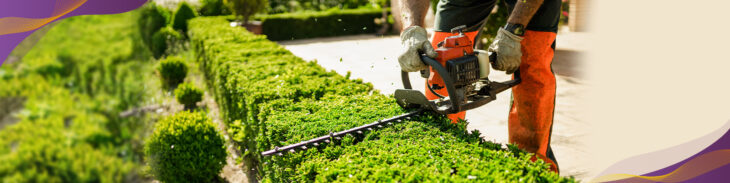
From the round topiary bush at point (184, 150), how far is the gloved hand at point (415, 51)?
7.39 feet

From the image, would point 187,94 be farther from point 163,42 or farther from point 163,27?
point 163,27

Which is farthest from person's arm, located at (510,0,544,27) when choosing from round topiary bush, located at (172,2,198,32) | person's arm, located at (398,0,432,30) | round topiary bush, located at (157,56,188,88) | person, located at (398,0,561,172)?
round topiary bush, located at (172,2,198,32)

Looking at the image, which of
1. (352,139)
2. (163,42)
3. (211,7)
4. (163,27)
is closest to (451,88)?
(352,139)

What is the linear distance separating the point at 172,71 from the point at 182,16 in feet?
24.1

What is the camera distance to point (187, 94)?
6.32 m

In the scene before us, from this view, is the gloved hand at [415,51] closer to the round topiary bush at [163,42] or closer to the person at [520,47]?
the person at [520,47]

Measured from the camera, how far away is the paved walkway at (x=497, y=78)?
3.79 m

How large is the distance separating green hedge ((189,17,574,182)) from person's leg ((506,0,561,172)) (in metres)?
0.77

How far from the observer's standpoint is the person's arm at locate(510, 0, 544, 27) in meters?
2.30

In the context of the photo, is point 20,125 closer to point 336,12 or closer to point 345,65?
point 345,65

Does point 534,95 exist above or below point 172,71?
above

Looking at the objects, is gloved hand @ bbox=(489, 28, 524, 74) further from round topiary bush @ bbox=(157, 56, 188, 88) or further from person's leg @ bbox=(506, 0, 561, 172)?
round topiary bush @ bbox=(157, 56, 188, 88)

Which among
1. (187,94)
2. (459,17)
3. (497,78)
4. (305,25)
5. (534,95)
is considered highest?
(459,17)

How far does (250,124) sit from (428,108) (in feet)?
5.52
